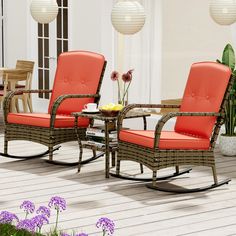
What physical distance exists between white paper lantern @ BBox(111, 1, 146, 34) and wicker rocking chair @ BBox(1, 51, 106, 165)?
0.51 metres

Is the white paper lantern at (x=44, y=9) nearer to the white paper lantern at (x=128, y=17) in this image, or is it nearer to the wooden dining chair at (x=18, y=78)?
the wooden dining chair at (x=18, y=78)

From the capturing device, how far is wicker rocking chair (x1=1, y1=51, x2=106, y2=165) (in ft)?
23.1

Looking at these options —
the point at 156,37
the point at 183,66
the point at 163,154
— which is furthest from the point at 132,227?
the point at 183,66

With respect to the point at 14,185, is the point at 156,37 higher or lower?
higher

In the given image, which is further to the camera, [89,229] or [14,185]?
[14,185]

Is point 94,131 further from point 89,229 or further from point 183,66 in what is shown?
point 183,66

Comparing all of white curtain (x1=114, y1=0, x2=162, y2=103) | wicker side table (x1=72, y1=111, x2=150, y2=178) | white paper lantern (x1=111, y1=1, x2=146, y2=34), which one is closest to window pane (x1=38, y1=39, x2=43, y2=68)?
white curtain (x1=114, y1=0, x2=162, y2=103)

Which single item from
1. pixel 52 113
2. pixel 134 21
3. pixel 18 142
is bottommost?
pixel 18 142

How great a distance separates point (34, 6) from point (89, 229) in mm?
4445

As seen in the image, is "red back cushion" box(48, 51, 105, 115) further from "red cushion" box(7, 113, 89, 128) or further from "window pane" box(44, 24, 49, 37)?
"window pane" box(44, 24, 49, 37)

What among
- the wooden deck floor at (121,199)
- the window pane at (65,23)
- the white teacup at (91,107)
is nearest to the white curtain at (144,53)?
the window pane at (65,23)

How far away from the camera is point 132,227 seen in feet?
16.7

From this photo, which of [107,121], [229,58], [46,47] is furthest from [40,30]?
[107,121]

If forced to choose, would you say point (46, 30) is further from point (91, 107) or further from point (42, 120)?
point (91, 107)
